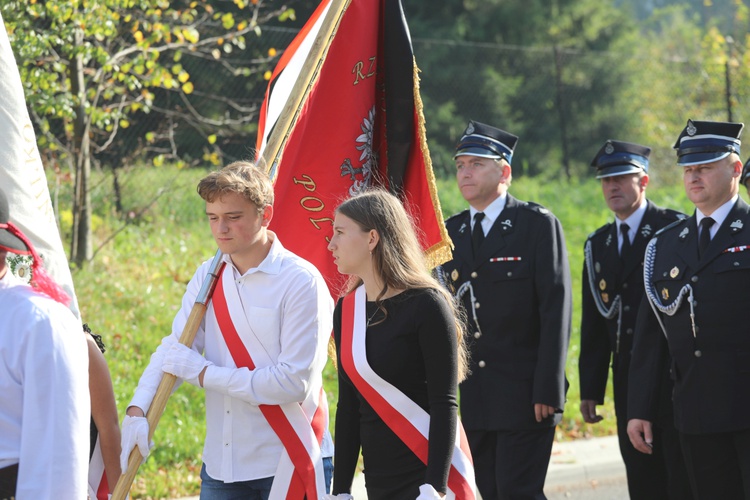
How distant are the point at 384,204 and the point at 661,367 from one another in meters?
2.20

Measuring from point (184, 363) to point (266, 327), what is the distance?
34 cm

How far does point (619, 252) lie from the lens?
638cm

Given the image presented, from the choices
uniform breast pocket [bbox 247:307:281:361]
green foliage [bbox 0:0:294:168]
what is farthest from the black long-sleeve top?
green foliage [bbox 0:0:294:168]

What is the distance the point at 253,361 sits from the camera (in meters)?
4.04

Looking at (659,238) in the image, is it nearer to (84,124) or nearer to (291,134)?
(291,134)

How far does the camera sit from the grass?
24.3 ft

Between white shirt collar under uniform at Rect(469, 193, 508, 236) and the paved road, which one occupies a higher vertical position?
white shirt collar under uniform at Rect(469, 193, 508, 236)

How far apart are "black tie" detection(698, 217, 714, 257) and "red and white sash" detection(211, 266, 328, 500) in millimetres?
2244

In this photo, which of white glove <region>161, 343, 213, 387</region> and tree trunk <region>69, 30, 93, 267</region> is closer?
white glove <region>161, 343, 213, 387</region>

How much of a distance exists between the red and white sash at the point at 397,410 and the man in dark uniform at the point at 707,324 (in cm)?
168

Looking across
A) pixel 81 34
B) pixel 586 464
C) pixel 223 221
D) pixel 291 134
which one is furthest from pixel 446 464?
pixel 81 34

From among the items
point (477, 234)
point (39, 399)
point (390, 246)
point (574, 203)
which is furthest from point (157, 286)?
point (39, 399)

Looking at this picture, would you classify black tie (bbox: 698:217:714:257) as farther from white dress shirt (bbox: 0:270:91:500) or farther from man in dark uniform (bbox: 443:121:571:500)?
white dress shirt (bbox: 0:270:91:500)

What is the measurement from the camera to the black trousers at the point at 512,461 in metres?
5.49
